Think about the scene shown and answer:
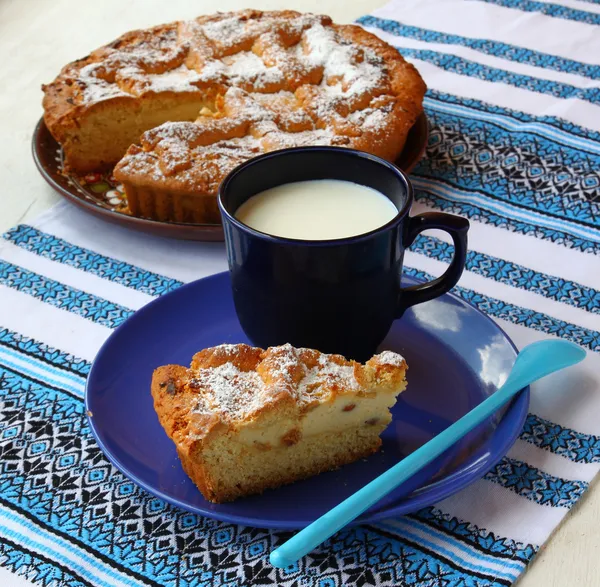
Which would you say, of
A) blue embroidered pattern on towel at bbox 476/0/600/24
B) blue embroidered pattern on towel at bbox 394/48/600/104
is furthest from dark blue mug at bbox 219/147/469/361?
blue embroidered pattern on towel at bbox 476/0/600/24

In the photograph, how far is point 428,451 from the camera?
0.99 metres

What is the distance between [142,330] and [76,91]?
34.0 inches

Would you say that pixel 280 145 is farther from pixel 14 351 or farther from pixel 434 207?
pixel 14 351

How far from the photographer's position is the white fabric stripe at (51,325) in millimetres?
1367

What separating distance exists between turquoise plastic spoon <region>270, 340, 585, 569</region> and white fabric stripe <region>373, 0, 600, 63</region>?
53.4 inches

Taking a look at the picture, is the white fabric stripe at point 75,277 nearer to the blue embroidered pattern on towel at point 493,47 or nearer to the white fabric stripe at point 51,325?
the white fabric stripe at point 51,325

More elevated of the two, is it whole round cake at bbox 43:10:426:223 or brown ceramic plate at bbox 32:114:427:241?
whole round cake at bbox 43:10:426:223

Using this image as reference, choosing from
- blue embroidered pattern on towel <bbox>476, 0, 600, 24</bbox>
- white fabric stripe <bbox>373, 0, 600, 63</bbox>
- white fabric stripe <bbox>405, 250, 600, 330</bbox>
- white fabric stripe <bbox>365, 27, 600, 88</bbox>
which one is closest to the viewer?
white fabric stripe <bbox>405, 250, 600, 330</bbox>

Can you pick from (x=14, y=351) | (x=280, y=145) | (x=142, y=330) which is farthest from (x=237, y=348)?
(x=280, y=145)

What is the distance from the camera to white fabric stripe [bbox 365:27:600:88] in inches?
84.4

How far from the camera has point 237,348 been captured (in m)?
1.06

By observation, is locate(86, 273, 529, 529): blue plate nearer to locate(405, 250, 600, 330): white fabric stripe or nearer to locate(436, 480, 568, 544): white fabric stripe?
locate(436, 480, 568, 544): white fabric stripe

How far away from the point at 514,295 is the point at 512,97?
815mm

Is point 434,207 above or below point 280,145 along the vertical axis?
below
